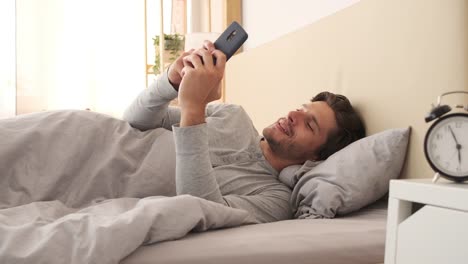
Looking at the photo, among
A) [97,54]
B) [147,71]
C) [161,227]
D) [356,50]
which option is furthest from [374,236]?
[97,54]

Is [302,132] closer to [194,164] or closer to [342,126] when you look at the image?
[342,126]

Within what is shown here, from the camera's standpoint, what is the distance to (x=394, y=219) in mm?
632

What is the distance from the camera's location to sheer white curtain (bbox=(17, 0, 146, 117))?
10.7 ft

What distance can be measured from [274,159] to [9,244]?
2.60ft

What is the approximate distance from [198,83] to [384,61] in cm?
47

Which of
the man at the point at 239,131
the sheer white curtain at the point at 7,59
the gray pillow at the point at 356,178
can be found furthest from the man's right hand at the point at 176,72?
the sheer white curtain at the point at 7,59

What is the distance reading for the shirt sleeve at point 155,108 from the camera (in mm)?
1206

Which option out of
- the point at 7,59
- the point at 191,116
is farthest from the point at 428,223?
the point at 7,59

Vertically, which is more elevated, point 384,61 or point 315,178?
point 384,61

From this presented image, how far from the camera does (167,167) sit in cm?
113

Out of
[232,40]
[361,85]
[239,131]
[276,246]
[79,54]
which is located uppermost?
[79,54]

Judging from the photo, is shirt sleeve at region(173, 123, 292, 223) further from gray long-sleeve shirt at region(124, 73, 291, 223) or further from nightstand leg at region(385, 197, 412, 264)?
nightstand leg at region(385, 197, 412, 264)

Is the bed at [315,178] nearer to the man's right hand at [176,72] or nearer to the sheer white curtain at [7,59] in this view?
the man's right hand at [176,72]

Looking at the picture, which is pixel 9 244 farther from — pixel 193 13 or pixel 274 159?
pixel 193 13
